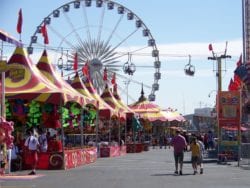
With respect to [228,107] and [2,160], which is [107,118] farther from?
[2,160]

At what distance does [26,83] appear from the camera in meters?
23.8

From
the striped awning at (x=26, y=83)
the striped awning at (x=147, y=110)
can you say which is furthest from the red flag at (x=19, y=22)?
the striped awning at (x=147, y=110)

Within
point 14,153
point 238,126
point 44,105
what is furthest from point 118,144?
point 14,153

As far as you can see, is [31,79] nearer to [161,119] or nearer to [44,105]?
[44,105]

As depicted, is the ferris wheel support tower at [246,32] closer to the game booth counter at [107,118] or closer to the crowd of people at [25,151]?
the game booth counter at [107,118]

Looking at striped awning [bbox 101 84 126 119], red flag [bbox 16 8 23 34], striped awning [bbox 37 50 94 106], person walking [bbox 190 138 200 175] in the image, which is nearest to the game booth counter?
striped awning [bbox 101 84 126 119]

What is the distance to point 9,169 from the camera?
72.7 feet

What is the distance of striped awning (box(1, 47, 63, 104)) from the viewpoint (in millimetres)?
22856

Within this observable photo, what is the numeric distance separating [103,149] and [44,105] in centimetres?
1164

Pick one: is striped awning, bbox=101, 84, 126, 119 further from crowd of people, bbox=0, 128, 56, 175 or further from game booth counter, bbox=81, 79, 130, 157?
crowd of people, bbox=0, 128, 56, 175

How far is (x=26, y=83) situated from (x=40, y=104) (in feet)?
10.9

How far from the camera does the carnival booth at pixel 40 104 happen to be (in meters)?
23.2

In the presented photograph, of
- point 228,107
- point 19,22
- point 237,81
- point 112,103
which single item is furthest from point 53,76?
point 237,81

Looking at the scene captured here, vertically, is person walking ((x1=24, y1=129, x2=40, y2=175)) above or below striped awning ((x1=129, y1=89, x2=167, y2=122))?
below
